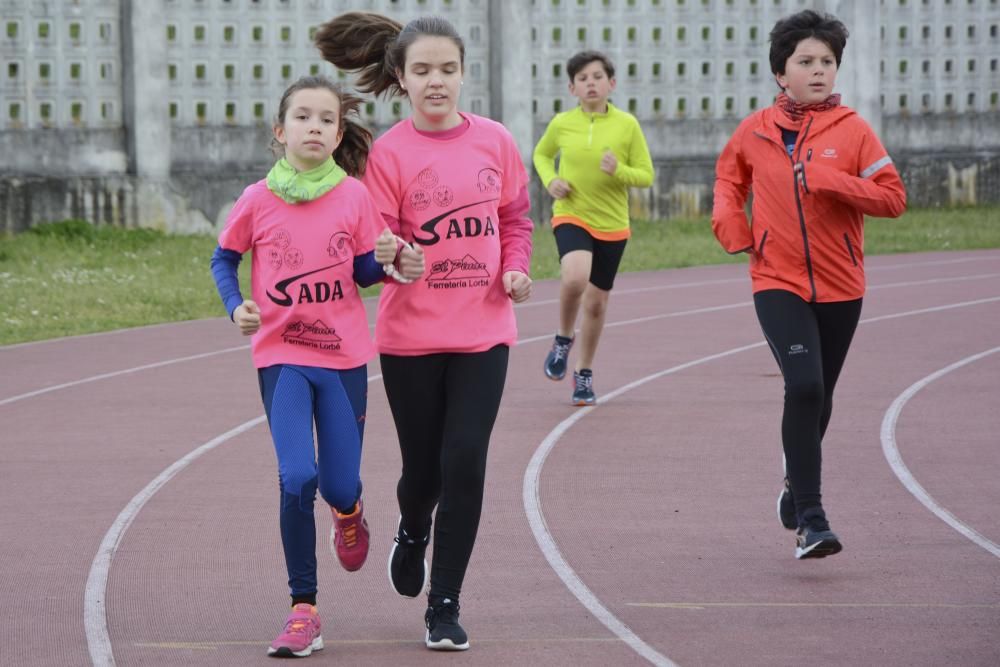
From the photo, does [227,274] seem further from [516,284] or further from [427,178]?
[516,284]

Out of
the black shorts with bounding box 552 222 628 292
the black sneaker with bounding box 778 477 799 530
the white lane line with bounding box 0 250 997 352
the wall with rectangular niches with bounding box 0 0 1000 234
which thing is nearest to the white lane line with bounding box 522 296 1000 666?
the black shorts with bounding box 552 222 628 292

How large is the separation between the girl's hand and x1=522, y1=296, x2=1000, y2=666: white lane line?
1116 millimetres

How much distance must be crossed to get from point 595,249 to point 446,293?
5354mm

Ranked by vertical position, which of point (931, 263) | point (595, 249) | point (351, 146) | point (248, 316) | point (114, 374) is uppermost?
point (351, 146)

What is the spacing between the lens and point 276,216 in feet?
17.6

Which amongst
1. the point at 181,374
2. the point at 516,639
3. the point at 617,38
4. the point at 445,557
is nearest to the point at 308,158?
the point at 445,557

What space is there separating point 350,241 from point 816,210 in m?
1.95

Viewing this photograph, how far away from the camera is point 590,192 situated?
34.7 feet

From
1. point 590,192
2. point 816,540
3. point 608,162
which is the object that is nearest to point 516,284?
point 816,540

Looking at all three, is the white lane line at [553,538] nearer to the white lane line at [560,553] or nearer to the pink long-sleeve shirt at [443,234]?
the white lane line at [560,553]

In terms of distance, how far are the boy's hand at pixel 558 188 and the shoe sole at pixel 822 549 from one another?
15.0 feet

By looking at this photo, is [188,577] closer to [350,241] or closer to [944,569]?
[350,241]

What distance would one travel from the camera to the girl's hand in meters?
5.37

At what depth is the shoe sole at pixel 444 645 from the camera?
17.3 feet
